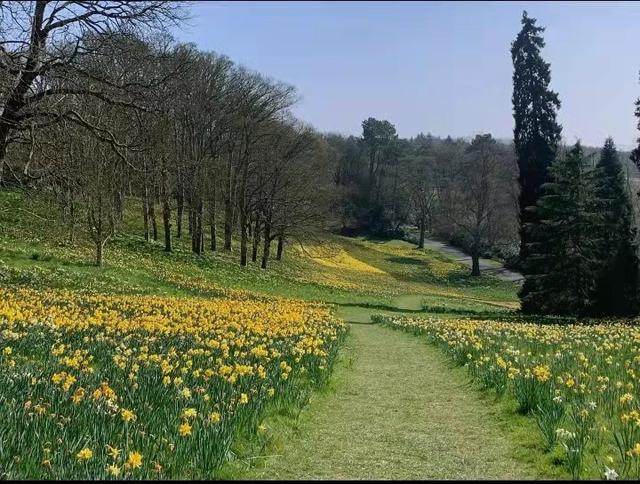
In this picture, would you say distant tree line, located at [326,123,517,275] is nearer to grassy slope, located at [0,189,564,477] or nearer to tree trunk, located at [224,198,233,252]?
grassy slope, located at [0,189,564,477]

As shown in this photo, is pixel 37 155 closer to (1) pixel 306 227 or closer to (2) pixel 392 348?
(2) pixel 392 348

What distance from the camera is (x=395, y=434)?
6.59 m

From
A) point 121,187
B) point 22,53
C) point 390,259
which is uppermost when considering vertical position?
point 22,53

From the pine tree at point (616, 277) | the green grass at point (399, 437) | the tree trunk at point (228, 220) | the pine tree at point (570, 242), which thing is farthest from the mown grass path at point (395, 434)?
the tree trunk at point (228, 220)

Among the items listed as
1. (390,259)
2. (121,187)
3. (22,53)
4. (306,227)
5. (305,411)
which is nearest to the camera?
(305,411)

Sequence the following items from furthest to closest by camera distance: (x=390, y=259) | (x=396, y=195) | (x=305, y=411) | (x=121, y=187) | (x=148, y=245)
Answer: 1. (x=396, y=195)
2. (x=390, y=259)
3. (x=148, y=245)
4. (x=121, y=187)
5. (x=305, y=411)

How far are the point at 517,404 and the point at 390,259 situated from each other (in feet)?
210

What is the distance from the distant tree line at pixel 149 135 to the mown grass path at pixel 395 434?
9402mm

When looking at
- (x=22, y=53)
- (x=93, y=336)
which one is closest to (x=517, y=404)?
(x=93, y=336)

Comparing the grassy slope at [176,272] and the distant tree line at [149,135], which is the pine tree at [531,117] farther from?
the distant tree line at [149,135]

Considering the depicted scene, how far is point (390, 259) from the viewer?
234 feet

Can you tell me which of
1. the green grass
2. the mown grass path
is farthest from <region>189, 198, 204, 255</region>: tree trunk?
the green grass

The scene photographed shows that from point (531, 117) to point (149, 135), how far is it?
80.3 feet

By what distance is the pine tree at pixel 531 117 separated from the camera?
3688 centimetres
